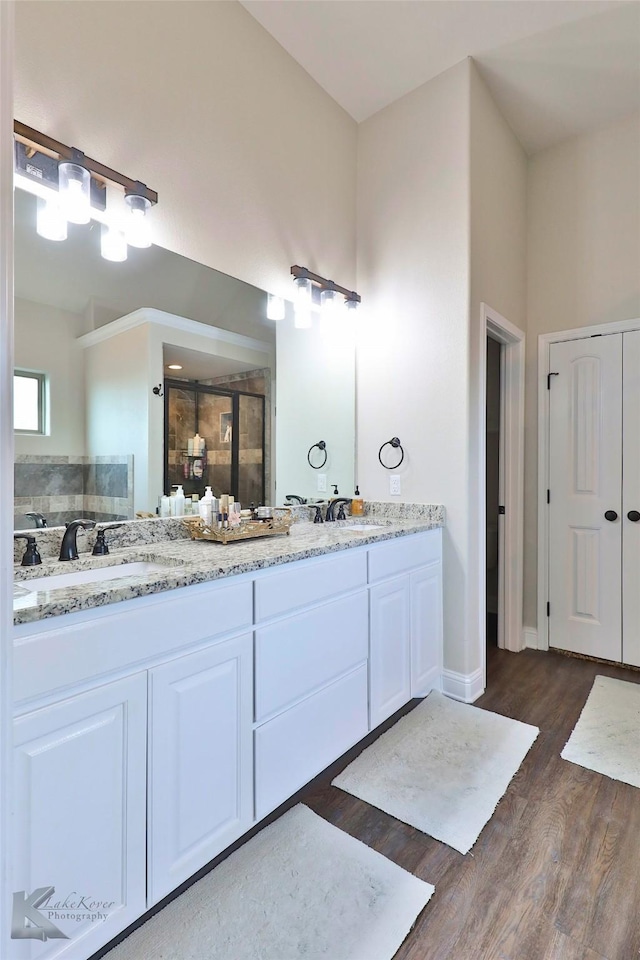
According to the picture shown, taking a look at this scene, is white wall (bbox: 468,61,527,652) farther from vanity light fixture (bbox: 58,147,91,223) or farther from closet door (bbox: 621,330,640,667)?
vanity light fixture (bbox: 58,147,91,223)

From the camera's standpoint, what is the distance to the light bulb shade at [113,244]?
1753mm

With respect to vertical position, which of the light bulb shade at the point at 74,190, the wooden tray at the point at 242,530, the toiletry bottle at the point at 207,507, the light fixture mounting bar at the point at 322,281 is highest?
the light fixture mounting bar at the point at 322,281

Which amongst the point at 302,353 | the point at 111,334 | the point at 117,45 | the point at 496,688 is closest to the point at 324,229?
the point at 302,353

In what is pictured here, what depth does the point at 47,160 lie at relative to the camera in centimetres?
155

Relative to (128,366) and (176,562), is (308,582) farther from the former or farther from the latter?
(128,366)

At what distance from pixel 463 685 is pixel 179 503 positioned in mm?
1759

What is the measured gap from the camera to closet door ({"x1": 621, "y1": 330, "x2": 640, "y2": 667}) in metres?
2.89

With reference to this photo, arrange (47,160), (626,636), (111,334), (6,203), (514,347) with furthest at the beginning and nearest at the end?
(514,347), (626,636), (111,334), (47,160), (6,203)

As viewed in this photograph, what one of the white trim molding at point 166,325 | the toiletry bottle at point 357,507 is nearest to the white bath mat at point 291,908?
the toiletry bottle at point 357,507

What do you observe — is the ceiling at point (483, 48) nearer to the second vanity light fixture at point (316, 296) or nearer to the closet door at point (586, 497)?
the second vanity light fixture at point (316, 296)

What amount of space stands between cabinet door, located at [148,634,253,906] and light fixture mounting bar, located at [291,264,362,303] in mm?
1904

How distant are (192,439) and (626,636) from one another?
2.84 metres

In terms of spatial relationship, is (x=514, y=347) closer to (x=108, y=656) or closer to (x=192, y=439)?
(x=192, y=439)

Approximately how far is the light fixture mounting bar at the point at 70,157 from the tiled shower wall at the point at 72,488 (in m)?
0.98
